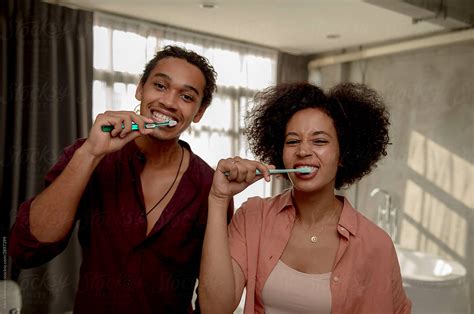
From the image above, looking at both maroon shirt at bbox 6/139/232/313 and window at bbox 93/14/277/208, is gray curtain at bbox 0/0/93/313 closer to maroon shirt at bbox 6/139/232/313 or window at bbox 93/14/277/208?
window at bbox 93/14/277/208

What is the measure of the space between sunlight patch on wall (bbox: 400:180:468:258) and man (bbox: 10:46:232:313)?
1.45 meters

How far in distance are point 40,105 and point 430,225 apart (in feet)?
6.78

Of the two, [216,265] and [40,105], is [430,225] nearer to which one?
[216,265]

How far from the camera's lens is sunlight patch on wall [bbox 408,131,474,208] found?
6.50 ft

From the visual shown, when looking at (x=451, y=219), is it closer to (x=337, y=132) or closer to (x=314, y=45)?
(x=314, y=45)

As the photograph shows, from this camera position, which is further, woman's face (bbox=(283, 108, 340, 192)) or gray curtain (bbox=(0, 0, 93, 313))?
gray curtain (bbox=(0, 0, 93, 313))

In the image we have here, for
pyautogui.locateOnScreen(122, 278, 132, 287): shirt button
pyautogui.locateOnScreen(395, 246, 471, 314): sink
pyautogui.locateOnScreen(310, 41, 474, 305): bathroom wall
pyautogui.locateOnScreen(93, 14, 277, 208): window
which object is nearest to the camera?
pyautogui.locateOnScreen(122, 278, 132, 287): shirt button

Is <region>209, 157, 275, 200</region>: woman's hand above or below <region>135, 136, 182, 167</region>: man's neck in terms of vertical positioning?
below

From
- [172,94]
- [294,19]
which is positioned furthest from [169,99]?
[294,19]

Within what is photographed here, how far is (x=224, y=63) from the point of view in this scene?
2.09m

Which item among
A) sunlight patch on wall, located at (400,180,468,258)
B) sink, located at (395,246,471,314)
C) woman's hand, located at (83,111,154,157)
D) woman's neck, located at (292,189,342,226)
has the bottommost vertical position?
sink, located at (395,246,471,314)

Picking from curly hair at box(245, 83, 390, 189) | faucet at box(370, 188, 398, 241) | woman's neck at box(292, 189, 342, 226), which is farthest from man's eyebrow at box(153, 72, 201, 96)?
faucet at box(370, 188, 398, 241)

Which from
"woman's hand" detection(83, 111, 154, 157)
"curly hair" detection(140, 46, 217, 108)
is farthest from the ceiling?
"woman's hand" detection(83, 111, 154, 157)

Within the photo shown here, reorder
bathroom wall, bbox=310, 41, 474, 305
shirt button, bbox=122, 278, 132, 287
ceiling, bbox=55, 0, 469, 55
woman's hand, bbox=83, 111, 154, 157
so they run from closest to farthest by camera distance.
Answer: woman's hand, bbox=83, 111, 154, 157, shirt button, bbox=122, 278, 132, 287, ceiling, bbox=55, 0, 469, 55, bathroom wall, bbox=310, 41, 474, 305
